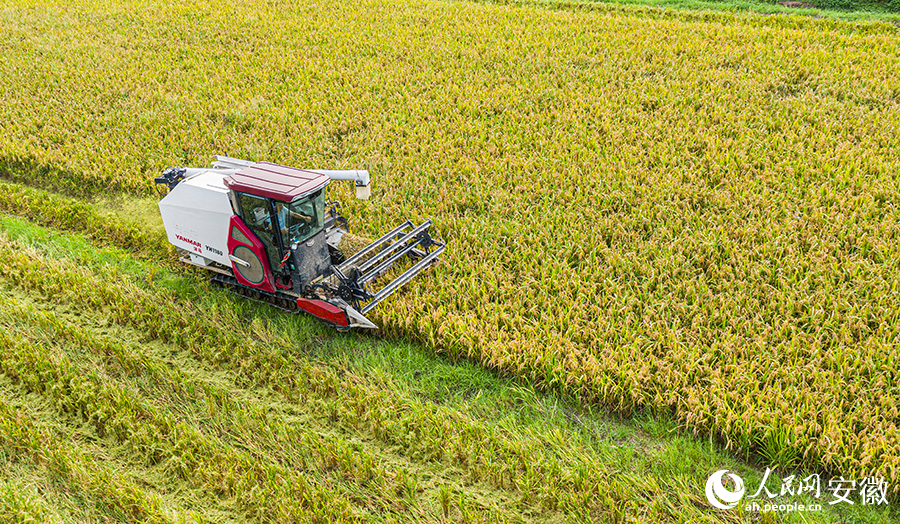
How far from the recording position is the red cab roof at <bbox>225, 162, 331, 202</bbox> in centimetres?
627

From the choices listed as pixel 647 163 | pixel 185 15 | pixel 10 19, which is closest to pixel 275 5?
pixel 185 15

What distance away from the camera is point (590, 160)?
33.6 ft

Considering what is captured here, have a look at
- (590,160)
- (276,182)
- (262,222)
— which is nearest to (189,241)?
(262,222)

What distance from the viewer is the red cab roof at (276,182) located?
20.6 feet

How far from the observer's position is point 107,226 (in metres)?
9.36

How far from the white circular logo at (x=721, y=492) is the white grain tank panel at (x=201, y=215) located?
598 cm

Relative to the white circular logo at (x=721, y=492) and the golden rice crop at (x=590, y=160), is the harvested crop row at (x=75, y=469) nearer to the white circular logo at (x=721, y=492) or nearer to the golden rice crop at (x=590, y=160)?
the golden rice crop at (x=590, y=160)

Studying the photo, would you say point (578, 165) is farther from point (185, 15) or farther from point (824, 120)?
point (185, 15)

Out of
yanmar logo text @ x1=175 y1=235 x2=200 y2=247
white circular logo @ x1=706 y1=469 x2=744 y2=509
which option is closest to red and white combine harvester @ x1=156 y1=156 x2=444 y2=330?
yanmar logo text @ x1=175 y1=235 x2=200 y2=247

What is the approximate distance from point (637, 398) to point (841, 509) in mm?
1828

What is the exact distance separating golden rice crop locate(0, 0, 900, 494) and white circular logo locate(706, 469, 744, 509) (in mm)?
398

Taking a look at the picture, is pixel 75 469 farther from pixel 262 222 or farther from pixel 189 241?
pixel 189 241

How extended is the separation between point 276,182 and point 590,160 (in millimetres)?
5933

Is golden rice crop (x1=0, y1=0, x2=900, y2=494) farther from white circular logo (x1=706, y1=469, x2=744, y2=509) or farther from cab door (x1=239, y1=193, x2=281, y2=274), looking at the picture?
cab door (x1=239, y1=193, x2=281, y2=274)
